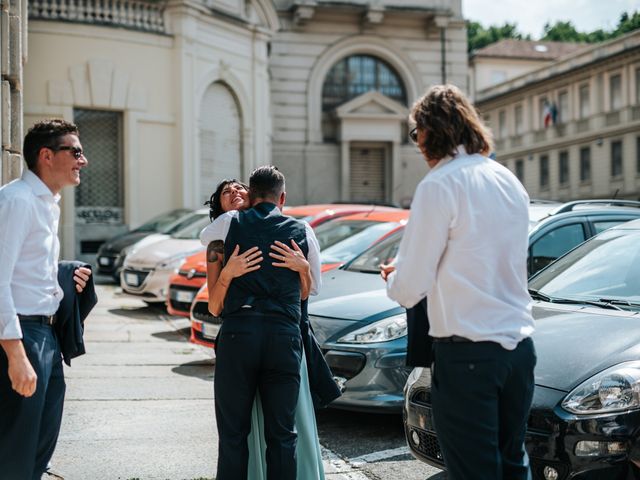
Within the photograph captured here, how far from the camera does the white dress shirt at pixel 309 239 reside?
13.5ft

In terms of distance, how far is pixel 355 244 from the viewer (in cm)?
888

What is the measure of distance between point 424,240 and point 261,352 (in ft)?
3.72

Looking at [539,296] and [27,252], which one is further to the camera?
[539,296]

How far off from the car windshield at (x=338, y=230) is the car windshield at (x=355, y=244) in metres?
0.13

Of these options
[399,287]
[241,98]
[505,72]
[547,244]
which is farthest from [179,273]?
[505,72]

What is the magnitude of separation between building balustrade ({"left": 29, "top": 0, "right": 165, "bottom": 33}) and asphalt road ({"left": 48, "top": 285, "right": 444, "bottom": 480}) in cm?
1218

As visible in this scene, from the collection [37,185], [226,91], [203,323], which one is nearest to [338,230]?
[203,323]

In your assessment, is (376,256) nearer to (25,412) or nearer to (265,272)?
(265,272)

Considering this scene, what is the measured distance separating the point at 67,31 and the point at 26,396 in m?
17.6

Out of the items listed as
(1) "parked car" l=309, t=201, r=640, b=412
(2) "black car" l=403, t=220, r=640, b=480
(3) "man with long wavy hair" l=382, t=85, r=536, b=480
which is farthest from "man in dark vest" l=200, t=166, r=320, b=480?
(1) "parked car" l=309, t=201, r=640, b=412

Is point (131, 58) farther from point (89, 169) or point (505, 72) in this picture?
point (505, 72)

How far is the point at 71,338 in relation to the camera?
375 cm

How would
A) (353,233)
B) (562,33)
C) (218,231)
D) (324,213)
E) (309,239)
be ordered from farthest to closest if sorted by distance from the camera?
(562,33), (324,213), (353,233), (218,231), (309,239)

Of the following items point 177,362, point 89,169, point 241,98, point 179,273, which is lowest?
point 177,362
